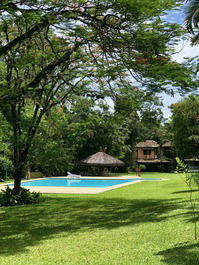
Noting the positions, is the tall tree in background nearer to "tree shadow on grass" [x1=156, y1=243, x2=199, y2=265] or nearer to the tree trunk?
the tree trunk

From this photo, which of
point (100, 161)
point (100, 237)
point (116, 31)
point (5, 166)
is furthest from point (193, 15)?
point (100, 161)

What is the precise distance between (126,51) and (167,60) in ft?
4.02

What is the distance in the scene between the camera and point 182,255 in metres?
6.05

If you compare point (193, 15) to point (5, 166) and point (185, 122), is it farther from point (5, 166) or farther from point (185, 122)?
point (5, 166)

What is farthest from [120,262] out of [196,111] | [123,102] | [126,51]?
[196,111]

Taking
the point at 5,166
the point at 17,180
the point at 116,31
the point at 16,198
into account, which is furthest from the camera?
the point at 5,166

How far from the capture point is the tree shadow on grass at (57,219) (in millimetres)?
8266

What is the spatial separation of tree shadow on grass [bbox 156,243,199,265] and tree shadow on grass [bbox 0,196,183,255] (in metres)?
2.87

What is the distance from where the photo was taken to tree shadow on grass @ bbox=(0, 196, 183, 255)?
827cm

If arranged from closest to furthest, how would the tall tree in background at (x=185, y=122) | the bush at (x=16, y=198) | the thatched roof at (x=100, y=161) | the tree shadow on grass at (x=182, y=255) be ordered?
the tree shadow on grass at (x=182, y=255) < the bush at (x=16, y=198) < the tall tree in background at (x=185, y=122) < the thatched roof at (x=100, y=161)

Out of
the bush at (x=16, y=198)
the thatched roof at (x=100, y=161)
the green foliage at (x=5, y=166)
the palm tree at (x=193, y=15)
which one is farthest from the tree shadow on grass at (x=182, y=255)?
the thatched roof at (x=100, y=161)

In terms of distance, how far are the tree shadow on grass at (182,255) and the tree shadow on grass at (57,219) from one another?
287cm

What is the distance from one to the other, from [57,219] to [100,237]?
338 cm

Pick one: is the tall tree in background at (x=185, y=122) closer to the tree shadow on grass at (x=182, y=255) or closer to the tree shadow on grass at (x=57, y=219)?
the tree shadow on grass at (x=57, y=219)
